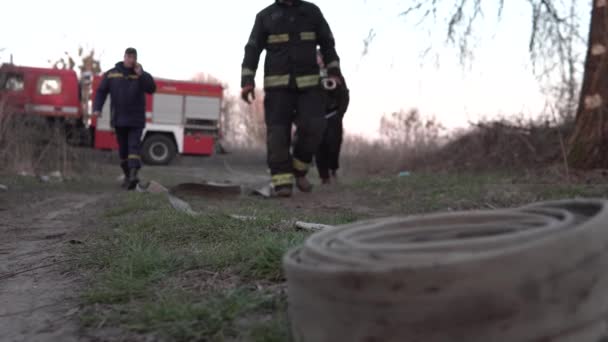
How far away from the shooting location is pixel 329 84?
23.2 ft

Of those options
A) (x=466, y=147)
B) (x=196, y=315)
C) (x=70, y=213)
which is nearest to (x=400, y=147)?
(x=466, y=147)

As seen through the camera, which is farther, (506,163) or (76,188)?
(506,163)

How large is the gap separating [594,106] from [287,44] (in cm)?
402

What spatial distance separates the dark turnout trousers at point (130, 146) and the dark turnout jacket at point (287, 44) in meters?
2.91

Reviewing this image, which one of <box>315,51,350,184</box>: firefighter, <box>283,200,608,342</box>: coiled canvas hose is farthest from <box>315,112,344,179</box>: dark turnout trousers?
<box>283,200,608,342</box>: coiled canvas hose

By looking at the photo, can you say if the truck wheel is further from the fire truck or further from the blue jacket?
the blue jacket

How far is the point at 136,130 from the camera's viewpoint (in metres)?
9.41

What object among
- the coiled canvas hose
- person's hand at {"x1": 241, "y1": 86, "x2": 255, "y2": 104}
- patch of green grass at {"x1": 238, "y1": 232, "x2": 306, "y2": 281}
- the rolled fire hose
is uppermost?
the rolled fire hose

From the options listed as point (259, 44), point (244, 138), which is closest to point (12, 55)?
point (259, 44)

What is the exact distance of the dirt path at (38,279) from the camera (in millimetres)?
2416

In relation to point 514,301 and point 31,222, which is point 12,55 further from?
point 514,301

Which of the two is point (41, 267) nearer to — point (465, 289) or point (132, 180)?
point (465, 289)

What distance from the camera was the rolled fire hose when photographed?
704 cm

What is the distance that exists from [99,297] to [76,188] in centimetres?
782
